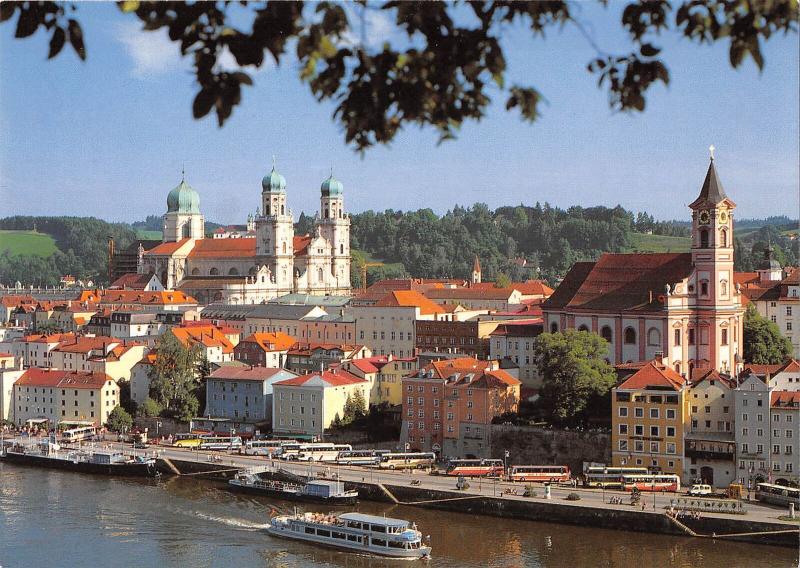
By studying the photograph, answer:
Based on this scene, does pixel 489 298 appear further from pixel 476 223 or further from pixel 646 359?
pixel 476 223

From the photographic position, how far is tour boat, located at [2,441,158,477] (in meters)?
24.2

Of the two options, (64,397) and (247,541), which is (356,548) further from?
(64,397)

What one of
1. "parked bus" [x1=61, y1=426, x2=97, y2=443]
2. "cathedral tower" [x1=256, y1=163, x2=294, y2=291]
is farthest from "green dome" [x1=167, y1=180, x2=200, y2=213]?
"parked bus" [x1=61, y1=426, x2=97, y2=443]

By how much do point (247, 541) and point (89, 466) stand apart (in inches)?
284

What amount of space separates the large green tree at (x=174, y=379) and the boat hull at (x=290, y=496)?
5.74 m

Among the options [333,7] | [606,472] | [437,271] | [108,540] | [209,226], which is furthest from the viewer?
[209,226]

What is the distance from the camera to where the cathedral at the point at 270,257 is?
1825 inches

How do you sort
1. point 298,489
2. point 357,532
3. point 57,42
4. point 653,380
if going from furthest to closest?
1. point 298,489
2. point 653,380
3. point 357,532
4. point 57,42

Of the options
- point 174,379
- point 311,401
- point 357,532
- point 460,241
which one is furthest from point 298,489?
point 460,241

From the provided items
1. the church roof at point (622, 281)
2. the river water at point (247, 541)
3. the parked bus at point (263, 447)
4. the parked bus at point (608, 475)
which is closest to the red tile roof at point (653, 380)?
the parked bus at point (608, 475)

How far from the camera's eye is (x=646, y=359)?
25.0 meters

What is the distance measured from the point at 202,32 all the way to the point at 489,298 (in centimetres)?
3833

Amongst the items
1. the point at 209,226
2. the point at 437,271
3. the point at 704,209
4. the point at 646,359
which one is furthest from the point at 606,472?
the point at 209,226

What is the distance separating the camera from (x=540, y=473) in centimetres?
2156
